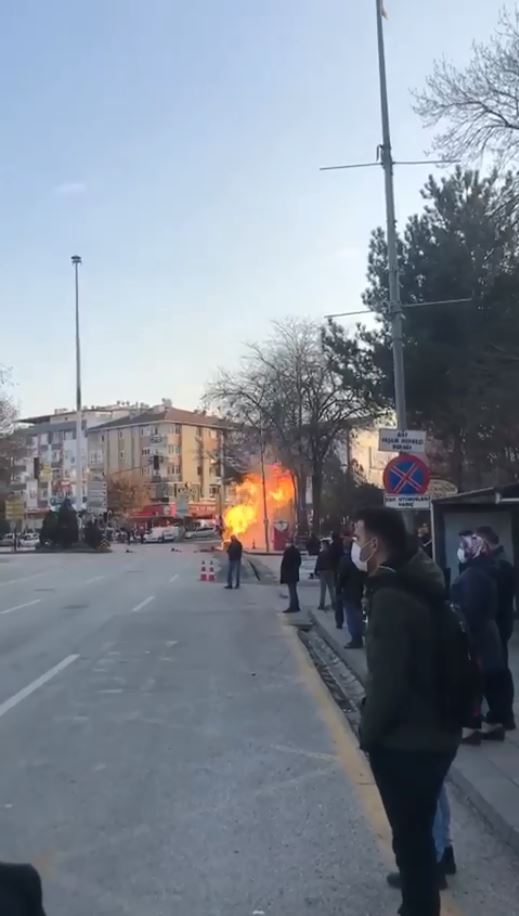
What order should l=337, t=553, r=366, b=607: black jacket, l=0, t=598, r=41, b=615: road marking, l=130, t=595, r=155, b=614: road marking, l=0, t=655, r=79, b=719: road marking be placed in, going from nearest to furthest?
l=0, t=655, r=79, b=719: road marking
l=337, t=553, r=366, b=607: black jacket
l=130, t=595, r=155, b=614: road marking
l=0, t=598, r=41, b=615: road marking

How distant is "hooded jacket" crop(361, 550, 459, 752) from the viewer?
367cm

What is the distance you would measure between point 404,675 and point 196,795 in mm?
3330

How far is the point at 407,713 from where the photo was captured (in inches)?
145

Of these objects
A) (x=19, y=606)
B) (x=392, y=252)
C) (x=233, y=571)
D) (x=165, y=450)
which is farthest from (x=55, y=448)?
(x=392, y=252)

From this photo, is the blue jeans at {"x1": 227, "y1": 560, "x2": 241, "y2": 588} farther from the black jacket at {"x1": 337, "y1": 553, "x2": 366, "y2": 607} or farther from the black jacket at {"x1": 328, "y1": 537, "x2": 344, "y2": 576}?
the black jacket at {"x1": 337, "y1": 553, "x2": 366, "y2": 607}

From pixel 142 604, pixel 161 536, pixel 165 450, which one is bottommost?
pixel 142 604

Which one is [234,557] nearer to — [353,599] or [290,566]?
[290,566]

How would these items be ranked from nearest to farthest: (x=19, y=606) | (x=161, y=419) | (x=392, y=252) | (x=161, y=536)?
(x=392, y=252)
(x=19, y=606)
(x=161, y=536)
(x=161, y=419)

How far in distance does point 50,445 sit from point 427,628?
6007 inches

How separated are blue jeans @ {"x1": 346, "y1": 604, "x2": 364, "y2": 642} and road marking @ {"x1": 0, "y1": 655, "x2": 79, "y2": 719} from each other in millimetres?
4090

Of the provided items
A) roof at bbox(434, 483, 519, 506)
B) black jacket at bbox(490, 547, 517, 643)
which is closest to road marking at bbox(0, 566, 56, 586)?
roof at bbox(434, 483, 519, 506)

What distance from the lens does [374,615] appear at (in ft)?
12.3

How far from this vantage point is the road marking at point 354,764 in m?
5.39

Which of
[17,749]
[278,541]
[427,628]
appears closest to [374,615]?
[427,628]
